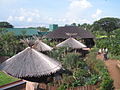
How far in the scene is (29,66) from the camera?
34.9 ft

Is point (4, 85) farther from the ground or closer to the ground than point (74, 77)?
farther from the ground

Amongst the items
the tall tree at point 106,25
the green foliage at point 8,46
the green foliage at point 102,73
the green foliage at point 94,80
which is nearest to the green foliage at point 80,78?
the green foliage at point 94,80

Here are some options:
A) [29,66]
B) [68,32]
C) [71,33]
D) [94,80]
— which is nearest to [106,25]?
[68,32]

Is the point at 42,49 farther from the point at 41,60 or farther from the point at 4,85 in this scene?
the point at 4,85

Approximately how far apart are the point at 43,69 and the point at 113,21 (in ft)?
168

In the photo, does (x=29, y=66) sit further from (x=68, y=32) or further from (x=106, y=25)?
(x=106, y=25)

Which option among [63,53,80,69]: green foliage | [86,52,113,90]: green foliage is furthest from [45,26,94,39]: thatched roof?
[63,53,80,69]: green foliage

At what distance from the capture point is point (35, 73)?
33.6 feet

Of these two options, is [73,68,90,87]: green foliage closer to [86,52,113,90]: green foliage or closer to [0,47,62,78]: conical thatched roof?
[86,52,113,90]: green foliage

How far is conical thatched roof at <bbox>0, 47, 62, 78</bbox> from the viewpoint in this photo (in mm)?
10242

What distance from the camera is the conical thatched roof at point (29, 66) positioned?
1024cm

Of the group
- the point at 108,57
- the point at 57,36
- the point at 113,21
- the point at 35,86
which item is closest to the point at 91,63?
the point at 108,57

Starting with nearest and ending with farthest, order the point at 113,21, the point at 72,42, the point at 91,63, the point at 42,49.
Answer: the point at 91,63 → the point at 42,49 → the point at 72,42 → the point at 113,21

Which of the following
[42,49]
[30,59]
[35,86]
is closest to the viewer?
[35,86]
